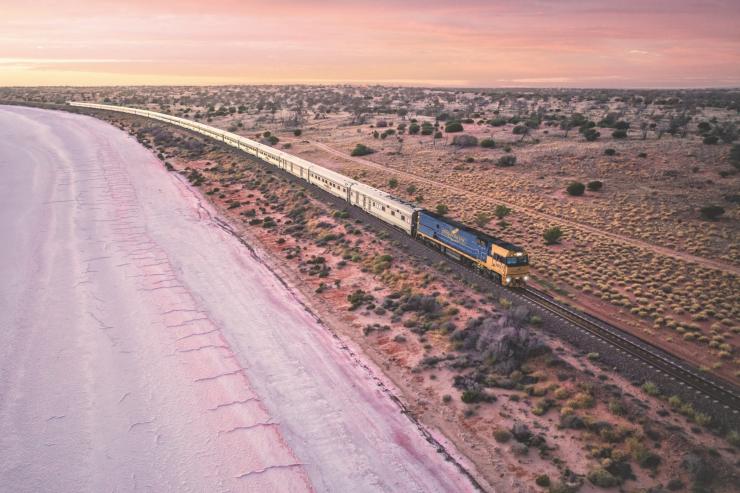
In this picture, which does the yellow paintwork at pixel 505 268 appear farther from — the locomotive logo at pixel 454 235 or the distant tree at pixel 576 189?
the distant tree at pixel 576 189

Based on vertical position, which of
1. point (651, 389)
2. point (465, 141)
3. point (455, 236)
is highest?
point (465, 141)

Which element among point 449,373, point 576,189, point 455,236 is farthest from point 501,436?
point 576,189

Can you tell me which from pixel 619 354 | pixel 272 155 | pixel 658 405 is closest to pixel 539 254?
pixel 619 354

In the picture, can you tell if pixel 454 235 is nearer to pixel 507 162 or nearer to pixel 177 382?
pixel 177 382

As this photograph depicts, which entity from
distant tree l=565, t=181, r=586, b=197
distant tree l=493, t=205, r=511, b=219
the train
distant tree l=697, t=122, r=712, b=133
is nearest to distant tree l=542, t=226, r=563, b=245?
distant tree l=493, t=205, r=511, b=219

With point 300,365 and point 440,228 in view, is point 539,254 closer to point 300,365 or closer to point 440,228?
point 440,228

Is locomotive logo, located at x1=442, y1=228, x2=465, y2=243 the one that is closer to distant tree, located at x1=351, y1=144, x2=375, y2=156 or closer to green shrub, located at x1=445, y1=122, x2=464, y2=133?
distant tree, located at x1=351, y1=144, x2=375, y2=156

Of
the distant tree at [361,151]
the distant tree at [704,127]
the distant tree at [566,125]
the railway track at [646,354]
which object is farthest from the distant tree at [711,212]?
the distant tree at [361,151]

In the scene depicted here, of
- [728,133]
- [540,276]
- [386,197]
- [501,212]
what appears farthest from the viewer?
[728,133]
